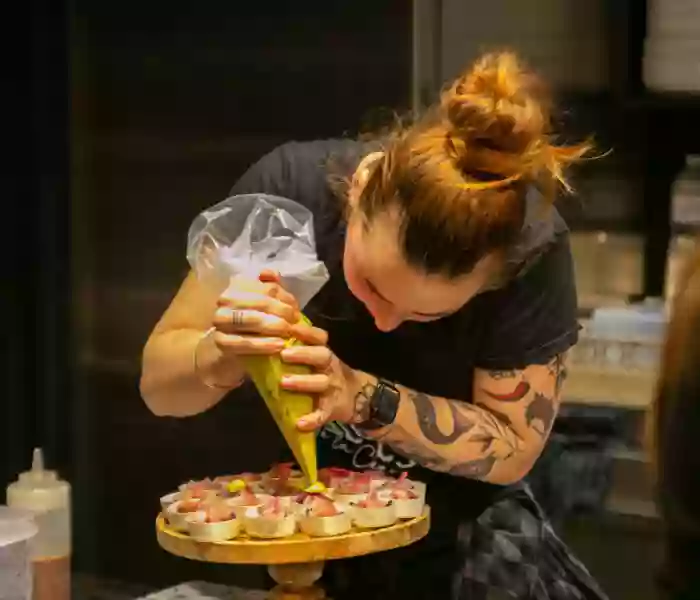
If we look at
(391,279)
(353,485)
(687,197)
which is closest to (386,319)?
(391,279)

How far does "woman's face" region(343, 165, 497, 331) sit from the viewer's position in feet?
3.40

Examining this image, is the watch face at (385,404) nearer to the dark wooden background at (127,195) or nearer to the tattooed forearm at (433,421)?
the tattooed forearm at (433,421)

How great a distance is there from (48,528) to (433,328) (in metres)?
0.45

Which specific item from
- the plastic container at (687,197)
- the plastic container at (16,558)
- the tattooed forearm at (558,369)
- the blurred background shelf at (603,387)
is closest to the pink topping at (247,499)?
the plastic container at (16,558)

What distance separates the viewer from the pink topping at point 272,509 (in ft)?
3.05

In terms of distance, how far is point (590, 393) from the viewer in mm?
1580

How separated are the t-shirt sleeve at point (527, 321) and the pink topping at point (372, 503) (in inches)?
9.0

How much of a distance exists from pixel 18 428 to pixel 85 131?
1.59ft

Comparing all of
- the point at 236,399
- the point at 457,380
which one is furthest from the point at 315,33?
the point at 457,380

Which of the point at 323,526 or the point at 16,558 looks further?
the point at 16,558

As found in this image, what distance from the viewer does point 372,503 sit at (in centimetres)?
97

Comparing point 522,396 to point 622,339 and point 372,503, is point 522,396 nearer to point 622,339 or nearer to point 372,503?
point 372,503

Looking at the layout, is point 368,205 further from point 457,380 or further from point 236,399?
point 236,399

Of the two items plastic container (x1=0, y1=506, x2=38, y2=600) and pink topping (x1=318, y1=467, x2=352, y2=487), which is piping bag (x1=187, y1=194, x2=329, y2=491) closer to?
pink topping (x1=318, y1=467, x2=352, y2=487)
